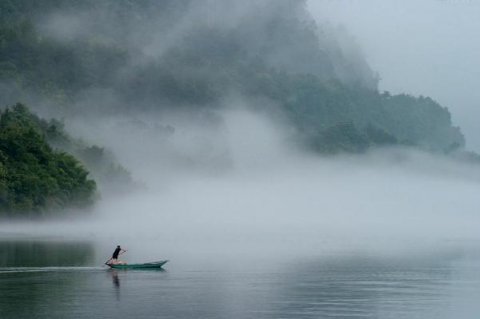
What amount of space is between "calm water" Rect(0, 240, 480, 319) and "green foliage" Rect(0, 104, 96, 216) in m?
41.9

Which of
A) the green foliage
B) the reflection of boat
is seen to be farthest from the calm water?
the green foliage

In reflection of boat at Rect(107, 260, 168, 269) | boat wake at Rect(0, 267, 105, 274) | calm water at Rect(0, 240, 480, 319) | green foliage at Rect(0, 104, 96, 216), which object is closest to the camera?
calm water at Rect(0, 240, 480, 319)

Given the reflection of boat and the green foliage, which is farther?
the green foliage

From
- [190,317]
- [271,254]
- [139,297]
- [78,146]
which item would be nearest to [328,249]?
[271,254]

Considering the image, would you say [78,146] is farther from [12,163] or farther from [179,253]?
[179,253]

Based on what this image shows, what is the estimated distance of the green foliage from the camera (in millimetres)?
122438

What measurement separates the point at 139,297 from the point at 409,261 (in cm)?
3289

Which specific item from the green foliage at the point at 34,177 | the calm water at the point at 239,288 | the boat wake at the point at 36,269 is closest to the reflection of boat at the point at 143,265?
the calm water at the point at 239,288

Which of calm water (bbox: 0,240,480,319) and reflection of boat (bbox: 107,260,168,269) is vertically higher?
reflection of boat (bbox: 107,260,168,269)

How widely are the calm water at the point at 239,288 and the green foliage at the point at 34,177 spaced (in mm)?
41866

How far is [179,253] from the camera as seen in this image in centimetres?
8769

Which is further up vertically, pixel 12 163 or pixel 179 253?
pixel 12 163

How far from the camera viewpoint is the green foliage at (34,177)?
12244 cm

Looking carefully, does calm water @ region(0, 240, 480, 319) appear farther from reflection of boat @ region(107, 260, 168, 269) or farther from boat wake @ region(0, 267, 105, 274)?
reflection of boat @ region(107, 260, 168, 269)
